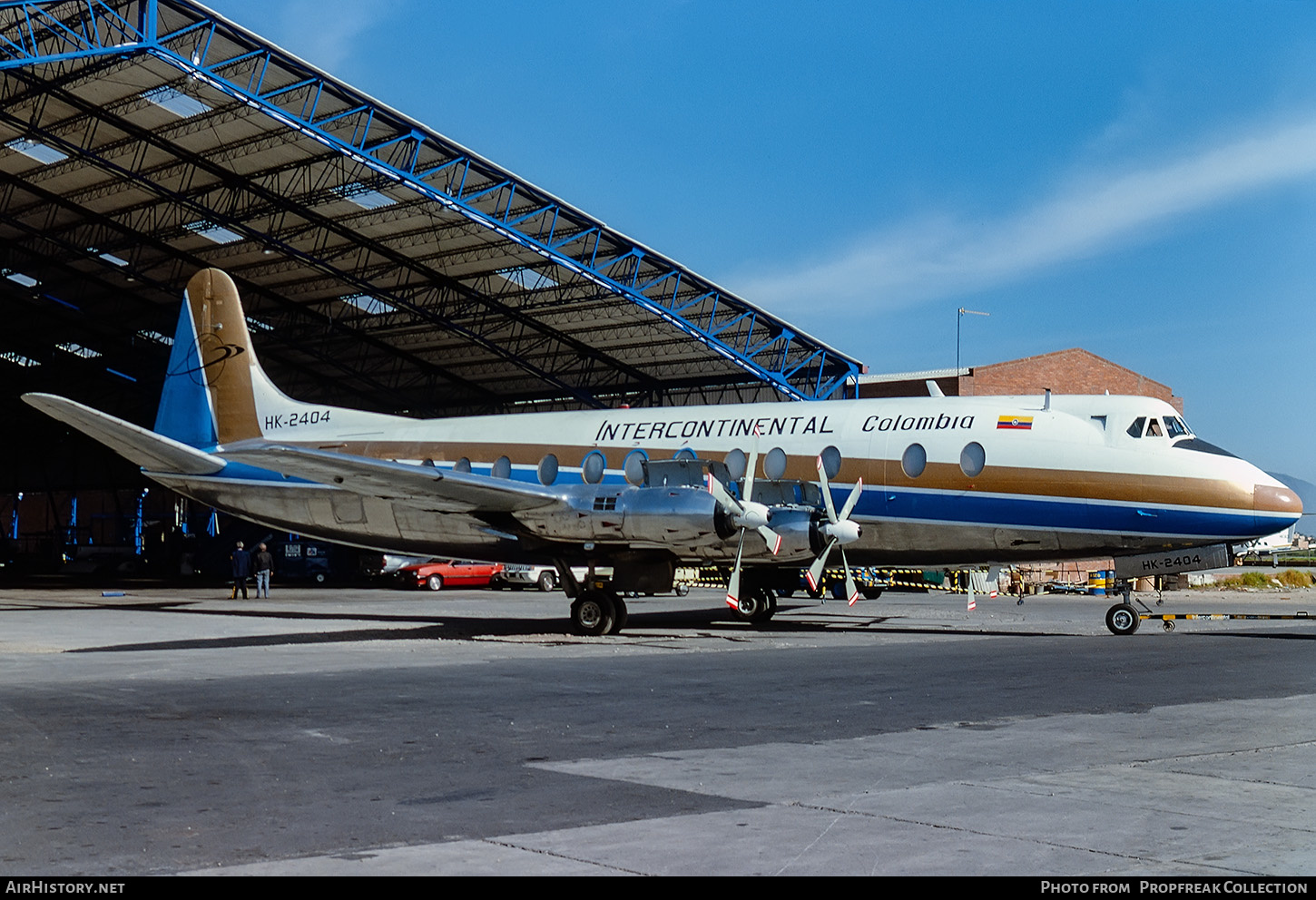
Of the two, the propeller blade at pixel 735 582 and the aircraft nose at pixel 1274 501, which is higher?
the aircraft nose at pixel 1274 501

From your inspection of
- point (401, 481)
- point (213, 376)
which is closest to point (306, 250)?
point (213, 376)

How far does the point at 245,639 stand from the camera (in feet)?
71.4

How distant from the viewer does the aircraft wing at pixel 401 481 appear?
20062 mm

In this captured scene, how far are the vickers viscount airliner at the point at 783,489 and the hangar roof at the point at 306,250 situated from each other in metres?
14.8

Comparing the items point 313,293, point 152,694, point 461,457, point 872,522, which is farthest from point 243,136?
point 152,694

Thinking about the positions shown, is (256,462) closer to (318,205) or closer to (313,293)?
(318,205)

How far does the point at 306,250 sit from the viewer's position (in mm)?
47188

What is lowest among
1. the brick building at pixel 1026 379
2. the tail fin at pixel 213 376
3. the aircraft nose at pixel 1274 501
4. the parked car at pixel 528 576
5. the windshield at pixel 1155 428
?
the parked car at pixel 528 576

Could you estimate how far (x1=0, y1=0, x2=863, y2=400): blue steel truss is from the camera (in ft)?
109

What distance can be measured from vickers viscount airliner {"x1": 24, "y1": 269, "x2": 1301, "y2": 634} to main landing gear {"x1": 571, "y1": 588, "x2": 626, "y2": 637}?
35 mm

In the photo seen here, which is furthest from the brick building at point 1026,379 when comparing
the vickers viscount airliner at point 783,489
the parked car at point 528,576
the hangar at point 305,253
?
the vickers viscount airliner at point 783,489

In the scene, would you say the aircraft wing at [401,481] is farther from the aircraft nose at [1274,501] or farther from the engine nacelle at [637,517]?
the aircraft nose at [1274,501]

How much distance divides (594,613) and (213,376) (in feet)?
45.5
